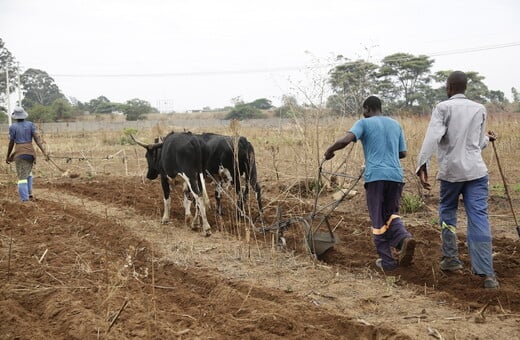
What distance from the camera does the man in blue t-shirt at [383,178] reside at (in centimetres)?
555

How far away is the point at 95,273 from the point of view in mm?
5531

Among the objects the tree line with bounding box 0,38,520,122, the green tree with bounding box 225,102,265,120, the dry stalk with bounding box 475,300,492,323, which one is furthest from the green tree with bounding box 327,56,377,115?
the green tree with bounding box 225,102,265,120

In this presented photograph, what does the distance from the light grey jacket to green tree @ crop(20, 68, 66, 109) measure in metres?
54.6

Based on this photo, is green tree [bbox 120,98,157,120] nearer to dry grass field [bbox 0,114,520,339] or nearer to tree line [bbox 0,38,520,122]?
tree line [bbox 0,38,520,122]

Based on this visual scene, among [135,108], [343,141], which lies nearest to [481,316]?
[343,141]

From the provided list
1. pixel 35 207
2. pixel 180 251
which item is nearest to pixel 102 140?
pixel 35 207

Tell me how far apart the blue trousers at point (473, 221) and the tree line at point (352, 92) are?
12.1 feet

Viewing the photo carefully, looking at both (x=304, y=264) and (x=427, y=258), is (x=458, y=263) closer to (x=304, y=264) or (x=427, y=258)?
(x=427, y=258)

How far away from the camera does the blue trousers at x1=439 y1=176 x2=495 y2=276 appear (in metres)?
5.13

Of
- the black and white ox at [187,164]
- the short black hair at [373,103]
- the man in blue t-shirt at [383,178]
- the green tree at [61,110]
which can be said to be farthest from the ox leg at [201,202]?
the green tree at [61,110]

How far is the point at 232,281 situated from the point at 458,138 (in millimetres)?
2699

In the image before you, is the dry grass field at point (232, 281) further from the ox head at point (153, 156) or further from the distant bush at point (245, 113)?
the distant bush at point (245, 113)

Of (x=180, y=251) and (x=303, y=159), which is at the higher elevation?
(x=303, y=159)

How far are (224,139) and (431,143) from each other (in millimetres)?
4363
